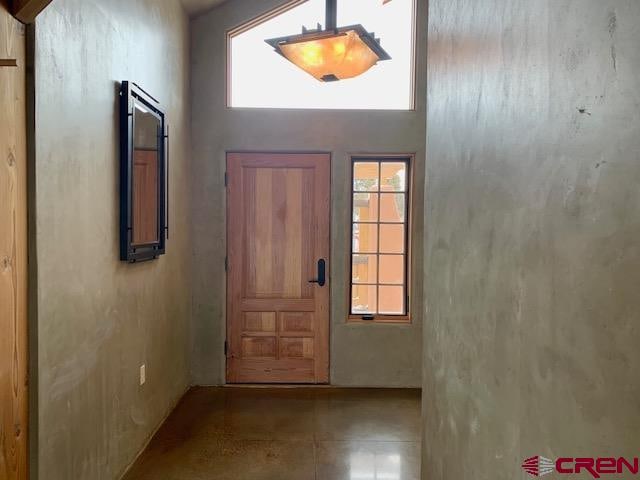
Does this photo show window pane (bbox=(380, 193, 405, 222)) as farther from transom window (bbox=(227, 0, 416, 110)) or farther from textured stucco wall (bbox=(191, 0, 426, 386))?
transom window (bbox=(227, 0, 416, 110))

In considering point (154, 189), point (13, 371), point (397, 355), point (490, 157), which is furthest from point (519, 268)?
point (397, 355)

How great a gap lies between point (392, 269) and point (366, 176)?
2.93 feet

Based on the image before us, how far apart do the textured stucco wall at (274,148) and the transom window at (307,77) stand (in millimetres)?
85

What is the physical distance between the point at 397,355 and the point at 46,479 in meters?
2.96

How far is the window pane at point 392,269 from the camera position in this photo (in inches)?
164

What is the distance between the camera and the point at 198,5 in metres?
3.82

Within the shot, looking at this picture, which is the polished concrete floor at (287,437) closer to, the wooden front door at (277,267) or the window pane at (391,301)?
the wooden front door at (277,267)

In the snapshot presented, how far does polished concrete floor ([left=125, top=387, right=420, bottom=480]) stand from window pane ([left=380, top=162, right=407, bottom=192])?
1847 mm

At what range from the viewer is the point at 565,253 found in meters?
0.89

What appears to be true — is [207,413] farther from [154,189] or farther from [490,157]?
[490,157]

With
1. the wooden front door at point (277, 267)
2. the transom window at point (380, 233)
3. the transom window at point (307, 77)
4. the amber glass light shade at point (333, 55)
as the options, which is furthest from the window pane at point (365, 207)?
the amber glass light shade at point (333, 55)

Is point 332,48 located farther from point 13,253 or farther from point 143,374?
point 143,374

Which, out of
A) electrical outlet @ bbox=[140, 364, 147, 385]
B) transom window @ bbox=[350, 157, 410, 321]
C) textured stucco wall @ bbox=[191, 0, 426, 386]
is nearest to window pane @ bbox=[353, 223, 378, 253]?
transom window @ bbox=[350, 157, 410, 321]

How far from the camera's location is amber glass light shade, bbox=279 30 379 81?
8.60 ft
